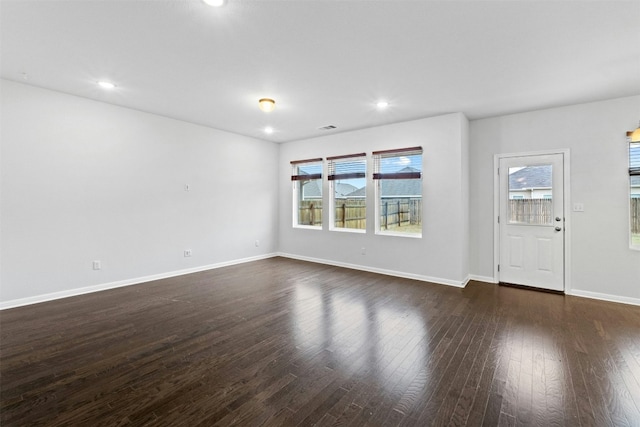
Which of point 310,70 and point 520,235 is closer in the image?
point 310,70

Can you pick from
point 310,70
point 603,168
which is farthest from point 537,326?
point 310,70

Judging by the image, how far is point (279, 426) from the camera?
66.2 inches

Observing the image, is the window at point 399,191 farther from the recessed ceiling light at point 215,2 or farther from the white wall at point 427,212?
the recessed ceiling light at point 215,2

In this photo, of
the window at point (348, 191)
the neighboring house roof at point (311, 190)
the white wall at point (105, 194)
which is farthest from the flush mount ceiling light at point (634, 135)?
the white wall at point (105, 194)

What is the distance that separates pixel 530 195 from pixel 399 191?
201 cm

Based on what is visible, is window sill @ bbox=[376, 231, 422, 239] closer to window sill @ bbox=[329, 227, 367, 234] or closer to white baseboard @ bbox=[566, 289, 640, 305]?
window sill @ bbox=[329, 227, 367, 234]

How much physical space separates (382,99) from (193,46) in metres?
2.47

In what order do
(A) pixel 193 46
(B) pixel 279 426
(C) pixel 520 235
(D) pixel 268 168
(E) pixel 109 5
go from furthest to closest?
(D) pixel 268 168
(C) pixel 520 235
(A) pixel 193 46
(E) pixel 109 5
(B) pixel 279 426

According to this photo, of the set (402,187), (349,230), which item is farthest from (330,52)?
(349,230)

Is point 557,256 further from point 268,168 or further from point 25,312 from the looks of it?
point 25,312

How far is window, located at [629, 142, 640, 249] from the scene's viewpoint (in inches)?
147

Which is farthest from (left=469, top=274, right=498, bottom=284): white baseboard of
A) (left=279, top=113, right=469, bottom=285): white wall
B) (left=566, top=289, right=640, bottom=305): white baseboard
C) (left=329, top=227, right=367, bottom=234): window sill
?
(left=329, top=227, right=367, bottom=234): window sill

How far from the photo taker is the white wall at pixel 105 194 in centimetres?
355

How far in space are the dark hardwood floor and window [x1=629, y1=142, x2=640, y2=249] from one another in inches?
38.4
